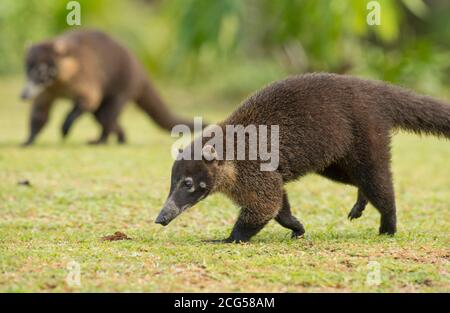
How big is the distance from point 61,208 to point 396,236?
3.45 metres

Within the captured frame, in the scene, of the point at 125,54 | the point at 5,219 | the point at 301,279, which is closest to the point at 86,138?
the point at 125,54

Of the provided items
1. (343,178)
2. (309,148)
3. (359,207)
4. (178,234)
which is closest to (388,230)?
(359,207)

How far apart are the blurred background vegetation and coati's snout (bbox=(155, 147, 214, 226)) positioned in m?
12.8

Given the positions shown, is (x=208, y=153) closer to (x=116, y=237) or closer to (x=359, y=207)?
(x=116, y=237)

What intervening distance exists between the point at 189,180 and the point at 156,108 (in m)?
7.48

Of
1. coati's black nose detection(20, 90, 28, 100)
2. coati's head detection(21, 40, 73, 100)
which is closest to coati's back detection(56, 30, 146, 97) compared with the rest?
coati's head detection(21, 40, 73, 100)

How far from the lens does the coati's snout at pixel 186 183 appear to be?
6648 millimetres

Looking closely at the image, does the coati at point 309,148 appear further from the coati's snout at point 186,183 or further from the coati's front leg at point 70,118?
the coati's front leg at point 70,118

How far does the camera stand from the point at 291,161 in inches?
273

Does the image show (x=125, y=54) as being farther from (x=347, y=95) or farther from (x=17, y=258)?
(x=17, y=258)

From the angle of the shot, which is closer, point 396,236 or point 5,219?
point 396,236

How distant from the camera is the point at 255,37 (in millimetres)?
21938
